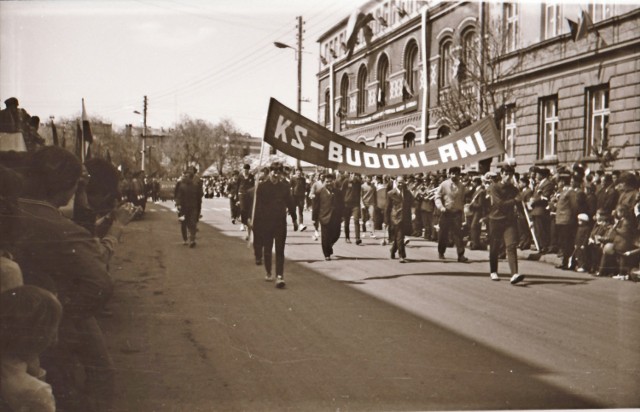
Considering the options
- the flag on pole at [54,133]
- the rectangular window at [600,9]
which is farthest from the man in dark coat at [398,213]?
the flag on pole at [54,133]

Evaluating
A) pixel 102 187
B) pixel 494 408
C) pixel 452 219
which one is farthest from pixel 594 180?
pixel 102 187

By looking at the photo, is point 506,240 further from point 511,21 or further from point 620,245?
point 511,21

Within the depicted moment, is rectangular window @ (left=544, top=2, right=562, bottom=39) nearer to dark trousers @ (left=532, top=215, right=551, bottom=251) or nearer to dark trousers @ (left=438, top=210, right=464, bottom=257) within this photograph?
dark trousers @ (left=438, top=210, right=464, bottom=257)

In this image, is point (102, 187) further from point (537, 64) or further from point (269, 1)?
point (537, 64)

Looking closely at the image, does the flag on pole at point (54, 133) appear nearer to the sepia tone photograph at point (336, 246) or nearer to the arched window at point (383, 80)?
the sepia tone photograph at point (336, 246)

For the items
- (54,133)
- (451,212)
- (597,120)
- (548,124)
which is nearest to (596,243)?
(597,120)

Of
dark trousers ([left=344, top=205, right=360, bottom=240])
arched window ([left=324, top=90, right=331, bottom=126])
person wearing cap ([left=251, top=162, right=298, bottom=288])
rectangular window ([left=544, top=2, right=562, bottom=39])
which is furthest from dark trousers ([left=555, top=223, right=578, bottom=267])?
arched window ([left=324, top=90, right=331, bottom=126])
